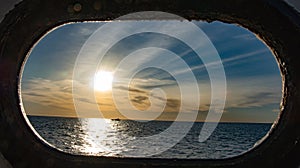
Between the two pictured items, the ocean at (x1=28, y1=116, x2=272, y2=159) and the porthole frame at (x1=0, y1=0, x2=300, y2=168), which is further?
the ocean at (x1=28, y1=116, x2=272, y2=159)

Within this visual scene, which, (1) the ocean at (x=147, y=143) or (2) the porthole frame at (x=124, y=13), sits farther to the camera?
(1) the ocean at (x=147, y=143)

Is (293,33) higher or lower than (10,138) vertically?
higher

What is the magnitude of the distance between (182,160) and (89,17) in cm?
63

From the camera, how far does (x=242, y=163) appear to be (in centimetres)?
103

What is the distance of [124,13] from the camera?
3.55ft

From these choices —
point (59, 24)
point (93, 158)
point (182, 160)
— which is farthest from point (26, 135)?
point (182, 160)

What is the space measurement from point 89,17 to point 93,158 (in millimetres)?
523

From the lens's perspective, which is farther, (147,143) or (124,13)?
(147,143)

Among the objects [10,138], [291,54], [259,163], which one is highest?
[291,54]

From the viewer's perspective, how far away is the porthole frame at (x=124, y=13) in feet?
3.22

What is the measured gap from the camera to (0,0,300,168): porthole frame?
98 cm

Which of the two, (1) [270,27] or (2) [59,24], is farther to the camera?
(2) [59,24]

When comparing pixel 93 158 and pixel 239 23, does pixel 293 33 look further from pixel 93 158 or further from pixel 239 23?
pixel 93 158

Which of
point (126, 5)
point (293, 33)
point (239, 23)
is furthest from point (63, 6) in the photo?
point (293, 33)
